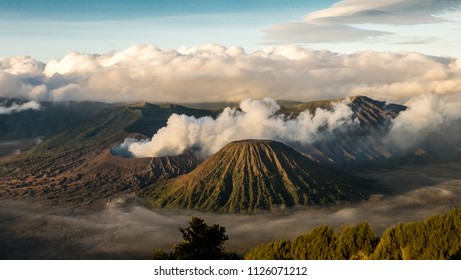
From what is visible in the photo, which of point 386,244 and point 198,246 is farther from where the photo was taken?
point 198,246

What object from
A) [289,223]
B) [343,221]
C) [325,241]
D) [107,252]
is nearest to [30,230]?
[107,252]

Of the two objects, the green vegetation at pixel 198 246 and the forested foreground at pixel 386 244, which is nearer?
the forested foreground at pixel 386 244

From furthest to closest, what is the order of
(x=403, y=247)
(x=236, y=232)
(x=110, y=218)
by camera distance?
(x=110, y=218), (x=236, y=232), (x=403, y=247)

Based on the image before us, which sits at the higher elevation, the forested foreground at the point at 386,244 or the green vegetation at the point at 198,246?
the forested foreground at the point at 386,244

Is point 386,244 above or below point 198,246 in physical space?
above

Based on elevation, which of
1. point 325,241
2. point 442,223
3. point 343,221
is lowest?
point 343,221

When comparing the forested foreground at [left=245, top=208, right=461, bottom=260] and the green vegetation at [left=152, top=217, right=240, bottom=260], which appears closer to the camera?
the forested foreground at [left=245, top=208, right=461, bottom=260]

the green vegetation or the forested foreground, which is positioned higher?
the forested foreground
